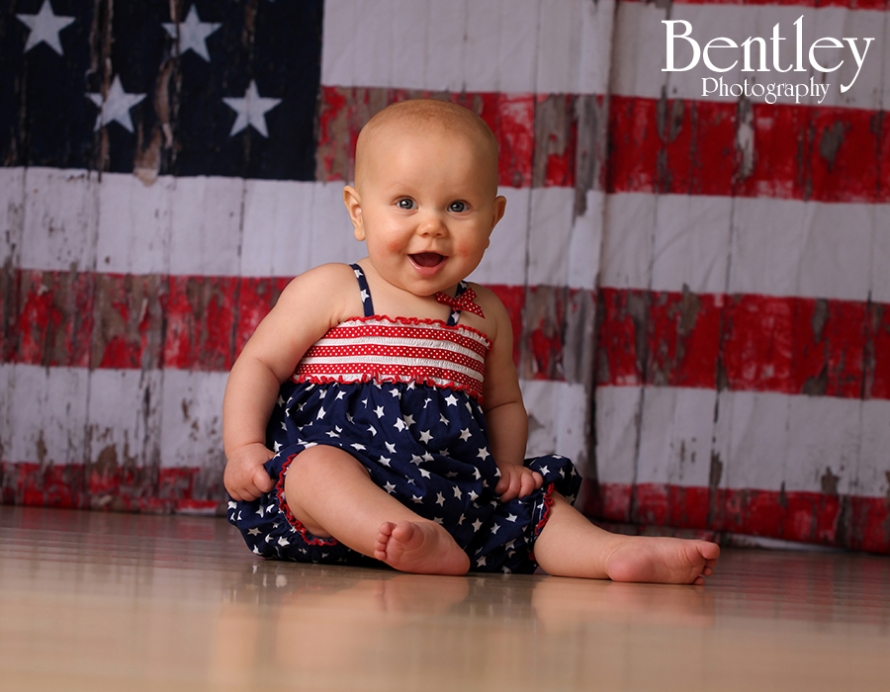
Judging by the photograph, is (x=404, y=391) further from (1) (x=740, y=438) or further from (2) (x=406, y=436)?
(1) (x=740, y=438)

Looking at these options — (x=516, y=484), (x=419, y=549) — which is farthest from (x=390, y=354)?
(x=419, y=549)

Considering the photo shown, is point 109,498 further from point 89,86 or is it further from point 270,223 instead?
point 89,86

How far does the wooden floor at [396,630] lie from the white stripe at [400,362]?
0.27m

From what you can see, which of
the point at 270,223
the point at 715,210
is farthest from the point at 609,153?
the point at 270,223

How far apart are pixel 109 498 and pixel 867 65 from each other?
1668 mm

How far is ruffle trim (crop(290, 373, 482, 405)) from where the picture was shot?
1.23m

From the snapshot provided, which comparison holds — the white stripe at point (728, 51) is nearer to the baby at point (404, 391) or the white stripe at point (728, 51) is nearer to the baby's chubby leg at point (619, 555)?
the baby at point (404, 391)

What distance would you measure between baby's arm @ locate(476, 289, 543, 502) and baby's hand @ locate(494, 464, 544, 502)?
8 cm

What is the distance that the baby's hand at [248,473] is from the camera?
1.16 meters

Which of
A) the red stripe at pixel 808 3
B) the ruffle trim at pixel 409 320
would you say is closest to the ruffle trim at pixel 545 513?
the ruffle trim at pixel 409 320

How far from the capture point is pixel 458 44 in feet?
6.34

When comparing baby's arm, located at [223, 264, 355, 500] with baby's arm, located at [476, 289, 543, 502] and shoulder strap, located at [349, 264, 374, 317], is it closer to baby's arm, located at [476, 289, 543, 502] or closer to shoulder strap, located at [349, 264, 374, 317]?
shoulder strap, located at [349, 264, 374, 317]

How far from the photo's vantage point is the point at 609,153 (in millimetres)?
1938

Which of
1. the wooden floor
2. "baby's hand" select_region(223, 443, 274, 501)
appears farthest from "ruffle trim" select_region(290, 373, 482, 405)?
the wooden floor
